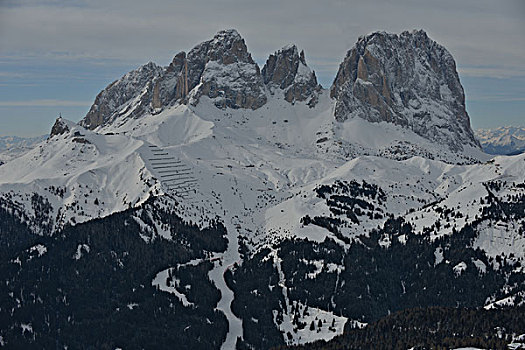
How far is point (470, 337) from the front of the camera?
19625 centimetres

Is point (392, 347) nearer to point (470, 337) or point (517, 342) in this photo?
point (470, 337)

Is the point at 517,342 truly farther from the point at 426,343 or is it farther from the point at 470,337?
the point at 426,343

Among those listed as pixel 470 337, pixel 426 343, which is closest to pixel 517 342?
pixel 470 337

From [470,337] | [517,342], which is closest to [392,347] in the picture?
[470,337]

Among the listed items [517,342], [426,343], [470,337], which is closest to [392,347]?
[426,343]

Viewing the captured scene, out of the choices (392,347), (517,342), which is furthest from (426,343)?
(517,342)

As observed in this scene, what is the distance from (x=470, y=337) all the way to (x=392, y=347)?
23721mm

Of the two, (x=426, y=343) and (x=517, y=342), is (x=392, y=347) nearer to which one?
(x=426, y=343)

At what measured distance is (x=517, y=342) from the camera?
7475 inches

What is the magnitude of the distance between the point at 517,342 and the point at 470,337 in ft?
44.1

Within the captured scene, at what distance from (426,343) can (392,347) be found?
34.7ft

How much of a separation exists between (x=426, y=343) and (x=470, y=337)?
13.6 m
